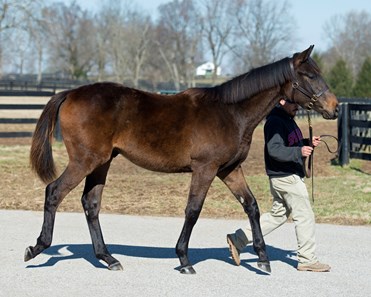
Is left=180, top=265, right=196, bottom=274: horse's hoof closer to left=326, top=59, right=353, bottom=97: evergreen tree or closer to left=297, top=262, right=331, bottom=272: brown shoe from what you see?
left=297, top=262, right=331, bottom=272: brown shoe

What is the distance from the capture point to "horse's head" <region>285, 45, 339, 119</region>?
6.59 meters

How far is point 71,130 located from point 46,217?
0.89 meters

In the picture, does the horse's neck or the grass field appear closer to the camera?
the horse's neck

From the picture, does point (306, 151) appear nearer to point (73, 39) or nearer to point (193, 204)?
point (193, 204)

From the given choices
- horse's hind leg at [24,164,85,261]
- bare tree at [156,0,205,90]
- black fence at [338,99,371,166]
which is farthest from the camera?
bare tree at [156,0,205,90]

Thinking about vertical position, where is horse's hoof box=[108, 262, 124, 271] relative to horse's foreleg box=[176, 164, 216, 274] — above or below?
below

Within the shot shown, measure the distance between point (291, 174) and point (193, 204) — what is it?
1019mm

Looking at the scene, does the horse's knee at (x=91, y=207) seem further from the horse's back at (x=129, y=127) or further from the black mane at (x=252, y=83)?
the black mane at (x=252, y=83)

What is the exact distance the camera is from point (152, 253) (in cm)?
756

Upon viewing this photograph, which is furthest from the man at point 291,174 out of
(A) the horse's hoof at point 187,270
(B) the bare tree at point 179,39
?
(B) the bare tree at point 179,39

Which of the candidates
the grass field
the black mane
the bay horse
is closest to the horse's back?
the bay horse

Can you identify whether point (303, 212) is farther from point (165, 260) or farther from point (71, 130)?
point (71, 130)

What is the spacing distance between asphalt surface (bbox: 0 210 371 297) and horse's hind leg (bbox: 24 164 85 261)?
0.66 ft

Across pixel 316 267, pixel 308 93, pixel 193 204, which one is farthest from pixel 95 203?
pixel 308 93
